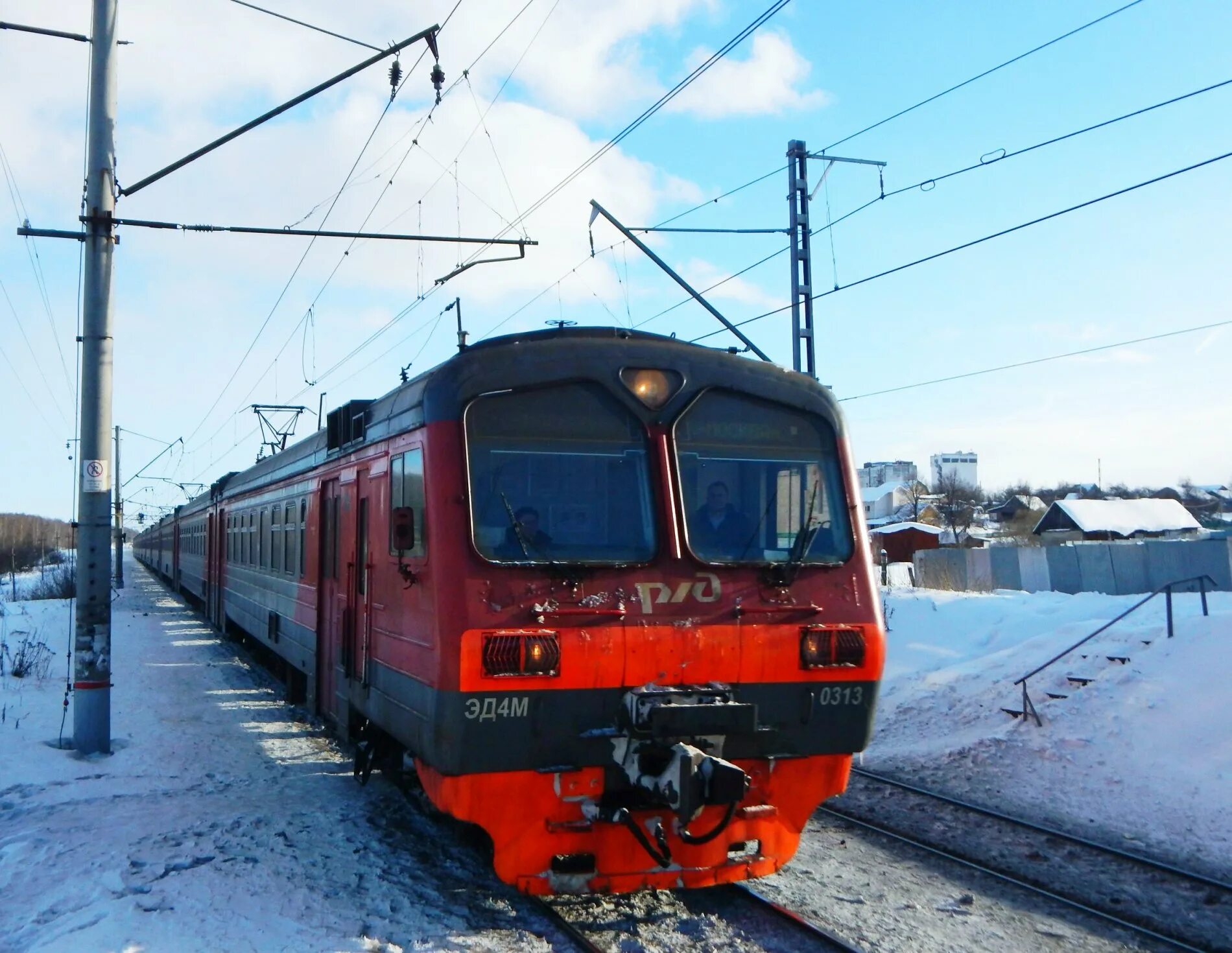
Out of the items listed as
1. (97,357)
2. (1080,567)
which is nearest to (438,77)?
(97,357)

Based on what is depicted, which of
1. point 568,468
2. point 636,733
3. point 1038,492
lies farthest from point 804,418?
point 1038,492

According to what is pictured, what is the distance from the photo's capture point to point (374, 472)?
7.29 metres

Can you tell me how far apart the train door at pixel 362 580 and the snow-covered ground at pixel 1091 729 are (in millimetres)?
5136

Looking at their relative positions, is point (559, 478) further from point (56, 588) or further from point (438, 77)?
point (56, 588)

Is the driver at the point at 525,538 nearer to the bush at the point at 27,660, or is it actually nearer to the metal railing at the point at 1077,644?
the metal railing at the point at 1077,644

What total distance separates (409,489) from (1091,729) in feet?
23.9

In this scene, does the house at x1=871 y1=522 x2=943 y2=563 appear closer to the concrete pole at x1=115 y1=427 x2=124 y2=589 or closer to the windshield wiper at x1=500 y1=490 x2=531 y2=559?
the concrete pole at x1=115 y1=427 x2=124 y2=589

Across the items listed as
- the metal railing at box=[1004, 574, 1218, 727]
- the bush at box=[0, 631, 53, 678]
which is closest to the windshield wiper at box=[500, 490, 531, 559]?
the metal railing at box=[1004, 574, 1218, 727]

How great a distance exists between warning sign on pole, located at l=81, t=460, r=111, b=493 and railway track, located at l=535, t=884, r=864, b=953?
6.33 m

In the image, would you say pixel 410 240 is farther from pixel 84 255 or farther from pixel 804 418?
pixel 804 418

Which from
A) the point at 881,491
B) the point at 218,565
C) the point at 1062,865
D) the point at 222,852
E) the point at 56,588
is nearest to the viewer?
the point at 222,852

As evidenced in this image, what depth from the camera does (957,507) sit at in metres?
79.2

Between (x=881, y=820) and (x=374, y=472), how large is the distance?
4592mm

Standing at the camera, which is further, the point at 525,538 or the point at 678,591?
the point at 678,591
